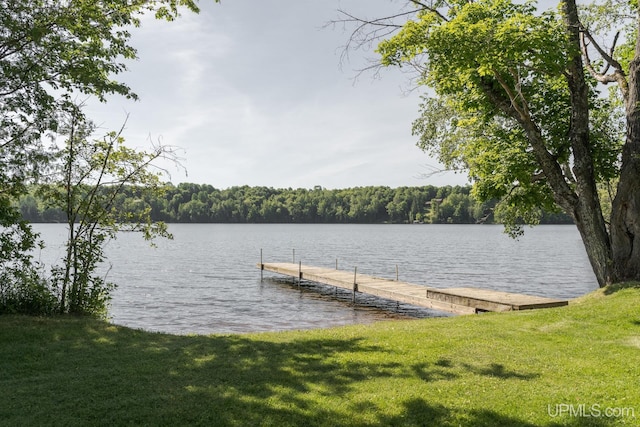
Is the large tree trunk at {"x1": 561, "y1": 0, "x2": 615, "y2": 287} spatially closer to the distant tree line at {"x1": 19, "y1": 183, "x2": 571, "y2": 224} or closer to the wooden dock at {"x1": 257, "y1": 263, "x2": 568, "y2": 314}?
the wooden dock at {"x1": 257, "y1": 263, "x2": 568, "y2": 314}

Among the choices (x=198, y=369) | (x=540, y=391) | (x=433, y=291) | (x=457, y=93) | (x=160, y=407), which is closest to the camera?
(x=160, y=407)

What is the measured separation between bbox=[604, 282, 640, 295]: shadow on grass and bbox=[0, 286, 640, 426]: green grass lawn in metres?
1.56

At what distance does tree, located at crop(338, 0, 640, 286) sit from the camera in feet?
37.2

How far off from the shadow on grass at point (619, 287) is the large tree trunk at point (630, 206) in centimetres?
46

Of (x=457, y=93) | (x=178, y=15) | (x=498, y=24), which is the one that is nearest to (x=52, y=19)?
(x=178, y=15)

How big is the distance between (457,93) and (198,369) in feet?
40.0

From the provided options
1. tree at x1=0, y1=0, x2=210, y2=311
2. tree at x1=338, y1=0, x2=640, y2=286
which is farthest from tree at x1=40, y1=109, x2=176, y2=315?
tree at x1=338, y1=0, x2=640, y2=286

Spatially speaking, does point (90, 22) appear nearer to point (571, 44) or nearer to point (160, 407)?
point (160, 407)

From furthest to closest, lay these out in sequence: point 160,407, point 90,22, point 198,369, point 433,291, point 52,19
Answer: point 433,291 → point 90,22 → point 52,19 → point 198,369 → point 160,407

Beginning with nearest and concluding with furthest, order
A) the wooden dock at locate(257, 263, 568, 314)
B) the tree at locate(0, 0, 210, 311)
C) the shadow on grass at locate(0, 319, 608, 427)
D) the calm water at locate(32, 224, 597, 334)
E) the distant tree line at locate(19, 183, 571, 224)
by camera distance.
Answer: the shadow on grass at locate(0, 319, 608, 427) < the tree at locate(0, 0, 210, 311) < the wooden dock at locate(257, 263, 568, 314) < the calm water at locate(32, 224, 597, 334) < the distant tree line at locate(19, 183, 571, 224)

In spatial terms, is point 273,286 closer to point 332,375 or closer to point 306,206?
point 332,375

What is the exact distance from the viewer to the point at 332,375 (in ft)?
22.3

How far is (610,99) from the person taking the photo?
1595 centimetres

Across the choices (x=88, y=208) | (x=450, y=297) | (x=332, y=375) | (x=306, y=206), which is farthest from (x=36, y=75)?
(x=306, y=206)
